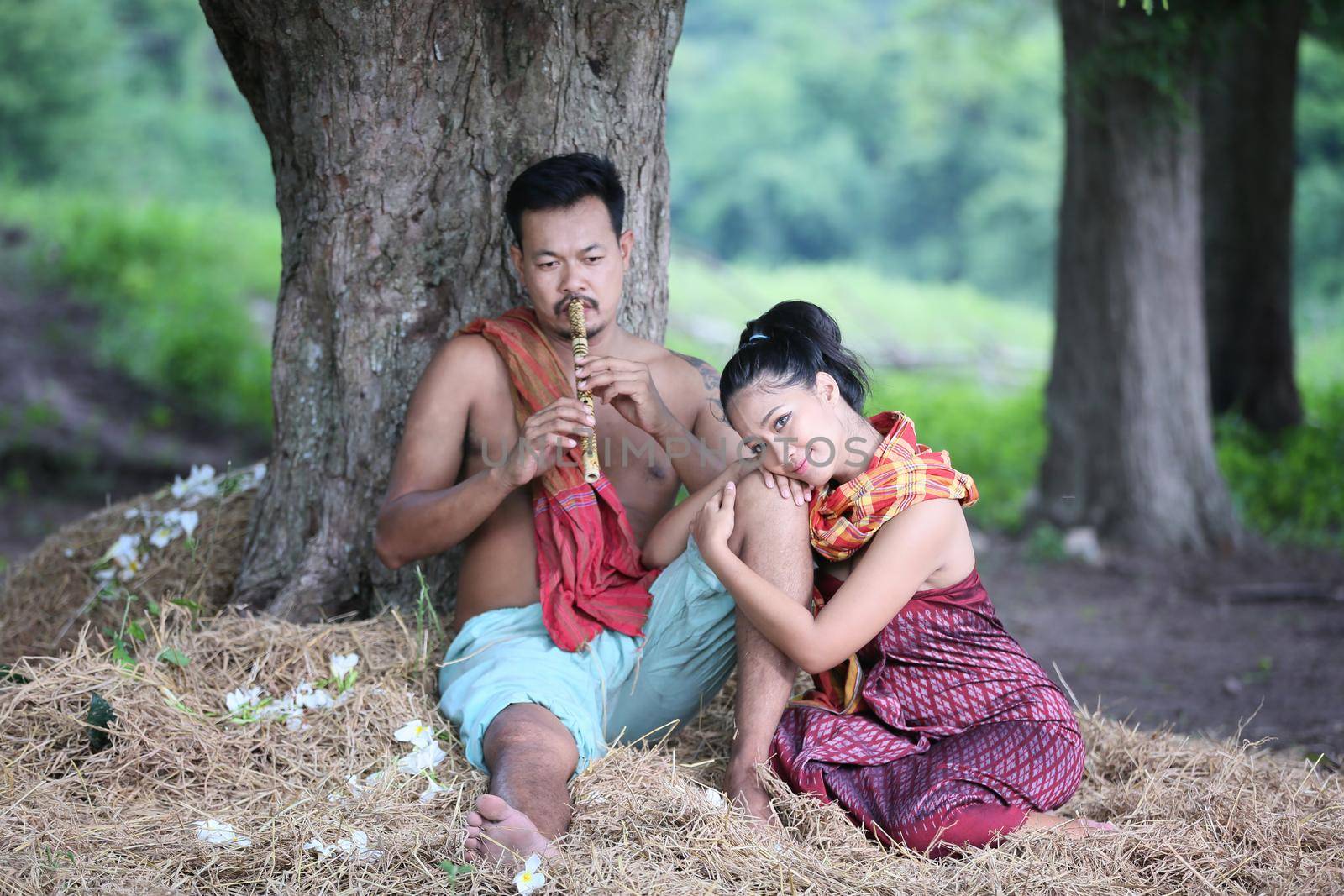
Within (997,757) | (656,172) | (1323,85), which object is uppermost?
(1323,85)

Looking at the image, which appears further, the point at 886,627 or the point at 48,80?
the point at 48,80

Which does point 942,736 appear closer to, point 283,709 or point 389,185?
point 283,709

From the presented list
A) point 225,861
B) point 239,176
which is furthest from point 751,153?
point 225,861

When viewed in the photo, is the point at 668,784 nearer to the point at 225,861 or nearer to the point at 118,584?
the point at 225,861

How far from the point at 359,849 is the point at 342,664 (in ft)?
2.30

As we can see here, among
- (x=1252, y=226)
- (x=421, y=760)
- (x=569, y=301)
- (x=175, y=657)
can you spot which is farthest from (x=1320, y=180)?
(x=175, y=657)

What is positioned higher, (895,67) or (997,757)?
(895,67)

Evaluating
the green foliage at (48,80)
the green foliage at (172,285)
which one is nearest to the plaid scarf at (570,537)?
→ the green foliage at (172,285)

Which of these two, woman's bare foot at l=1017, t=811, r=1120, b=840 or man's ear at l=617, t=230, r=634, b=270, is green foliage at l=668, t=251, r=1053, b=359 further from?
woman's bare foot at l=1017, t=811, r=1120, b=840

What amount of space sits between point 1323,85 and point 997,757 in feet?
63.4

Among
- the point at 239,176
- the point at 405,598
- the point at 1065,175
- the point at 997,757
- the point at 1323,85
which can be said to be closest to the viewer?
the point at 997,757

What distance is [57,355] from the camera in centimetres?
925

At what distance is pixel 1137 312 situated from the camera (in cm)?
613

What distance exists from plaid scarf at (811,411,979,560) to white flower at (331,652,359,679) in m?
1.20
